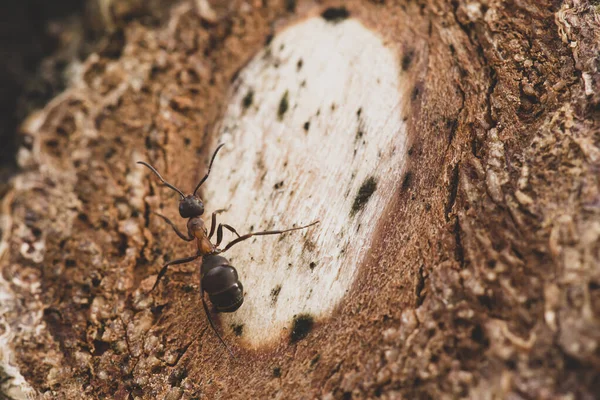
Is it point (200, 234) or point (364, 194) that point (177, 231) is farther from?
point (364, 194)

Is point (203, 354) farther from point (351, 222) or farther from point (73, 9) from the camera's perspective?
point (73, 9)

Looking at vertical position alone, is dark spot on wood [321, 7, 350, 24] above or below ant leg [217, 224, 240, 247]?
above

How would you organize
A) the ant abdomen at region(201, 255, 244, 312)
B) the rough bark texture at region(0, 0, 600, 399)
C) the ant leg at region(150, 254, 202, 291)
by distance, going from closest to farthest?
the rough bark texture at region(0, 0, 600, 399) < the ant abdomen at region(201, 255, 244, 312) < the ant leg at region(150, 254, 202, 291)

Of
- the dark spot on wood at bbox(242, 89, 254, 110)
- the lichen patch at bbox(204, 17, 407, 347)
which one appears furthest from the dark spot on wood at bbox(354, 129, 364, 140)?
the dark spot on wood at bbox(242, 89, 254, 110)

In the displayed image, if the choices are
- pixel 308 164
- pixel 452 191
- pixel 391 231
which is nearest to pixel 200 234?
pixel 308 164

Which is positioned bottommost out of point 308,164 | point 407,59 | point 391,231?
point 391,231

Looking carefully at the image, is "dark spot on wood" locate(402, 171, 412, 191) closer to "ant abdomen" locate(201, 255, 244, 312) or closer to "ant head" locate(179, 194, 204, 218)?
"ant abdomen" locate(201, 255, 244, 312)
